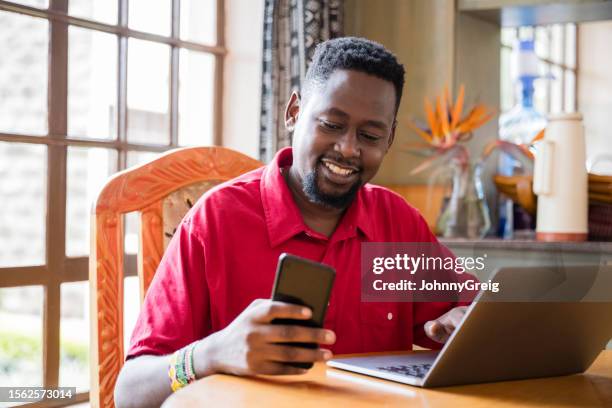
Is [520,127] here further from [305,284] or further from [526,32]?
[305,284]

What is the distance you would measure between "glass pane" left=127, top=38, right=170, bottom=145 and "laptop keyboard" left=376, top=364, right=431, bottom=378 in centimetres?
179

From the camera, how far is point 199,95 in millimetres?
3043

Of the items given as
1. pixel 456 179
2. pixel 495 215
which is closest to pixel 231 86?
pixel 456 179

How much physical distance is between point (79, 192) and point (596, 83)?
412 cm

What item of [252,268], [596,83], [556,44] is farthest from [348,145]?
[596,83]

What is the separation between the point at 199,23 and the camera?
304cm

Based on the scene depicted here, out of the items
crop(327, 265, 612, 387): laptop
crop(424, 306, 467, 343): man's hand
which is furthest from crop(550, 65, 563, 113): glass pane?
crop(327, 265, 612, 387): laptop

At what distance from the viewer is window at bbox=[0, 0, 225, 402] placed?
2285 millimetres

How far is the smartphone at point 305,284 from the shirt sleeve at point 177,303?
321 mm

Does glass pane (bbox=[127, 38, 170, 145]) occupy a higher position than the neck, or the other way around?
glass pane (bbox=[127, 38, 170, 145])

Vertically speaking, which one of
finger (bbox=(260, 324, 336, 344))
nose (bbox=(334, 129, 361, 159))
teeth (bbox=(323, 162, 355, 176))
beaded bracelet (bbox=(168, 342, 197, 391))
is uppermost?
nose (bbox=(334, 129, 361, 159))

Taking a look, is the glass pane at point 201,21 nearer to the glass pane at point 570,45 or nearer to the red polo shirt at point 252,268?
the red polo shirt at point 252,268

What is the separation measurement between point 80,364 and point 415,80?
1578mm

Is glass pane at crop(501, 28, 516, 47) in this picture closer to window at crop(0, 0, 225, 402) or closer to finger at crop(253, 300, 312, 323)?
window at crop(0, 0, 225, 402)
